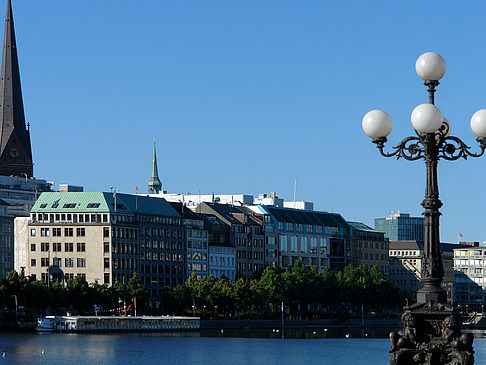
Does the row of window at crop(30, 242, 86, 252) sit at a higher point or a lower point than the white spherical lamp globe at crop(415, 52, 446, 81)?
lower

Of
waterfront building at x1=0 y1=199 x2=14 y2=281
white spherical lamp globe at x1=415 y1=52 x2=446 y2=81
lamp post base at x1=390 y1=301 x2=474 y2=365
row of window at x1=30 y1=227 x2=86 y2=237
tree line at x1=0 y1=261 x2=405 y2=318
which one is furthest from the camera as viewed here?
waterfront building at x1=0 y1=199 x2=14 y2=281

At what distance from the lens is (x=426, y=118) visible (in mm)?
25766

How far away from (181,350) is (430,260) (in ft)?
351

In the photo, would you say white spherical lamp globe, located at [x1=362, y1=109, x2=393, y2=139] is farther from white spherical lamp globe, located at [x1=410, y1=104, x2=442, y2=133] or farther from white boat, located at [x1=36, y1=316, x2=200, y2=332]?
white boat, located at [x1=36, y1=316, x2=200, y2=332]

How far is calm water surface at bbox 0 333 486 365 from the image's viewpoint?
116 meters

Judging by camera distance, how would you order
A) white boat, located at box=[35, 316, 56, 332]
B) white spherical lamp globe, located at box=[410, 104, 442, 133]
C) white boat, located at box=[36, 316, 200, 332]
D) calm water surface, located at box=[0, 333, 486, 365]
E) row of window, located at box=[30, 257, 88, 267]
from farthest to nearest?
row of window, located at box=[30, 257, 88, 267] → white boat, located at box=[36, 316, 200, 332] → white boat, located at box=[35, 316, 56, 332] → calm water surface, located at box=[0, 333, 486, 365] → white spherical lamp globe, located at box=[410, 104, 442, 133]

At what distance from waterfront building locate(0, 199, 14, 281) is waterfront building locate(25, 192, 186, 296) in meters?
2.94

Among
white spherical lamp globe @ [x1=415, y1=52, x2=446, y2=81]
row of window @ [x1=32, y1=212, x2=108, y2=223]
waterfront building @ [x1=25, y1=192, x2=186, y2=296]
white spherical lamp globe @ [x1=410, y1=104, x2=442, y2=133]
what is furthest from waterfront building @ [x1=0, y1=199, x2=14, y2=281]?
white spherical lamp globe @ [x1=410, y1=104, x2=442, y2=133]

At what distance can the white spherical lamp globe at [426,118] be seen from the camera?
25750 millimetres

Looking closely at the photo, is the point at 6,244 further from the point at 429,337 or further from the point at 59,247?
the point at 429,337

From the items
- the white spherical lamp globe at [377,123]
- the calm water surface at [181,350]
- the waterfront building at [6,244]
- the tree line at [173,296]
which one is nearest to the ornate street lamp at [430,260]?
the white spherical lamp globe at [377,123]

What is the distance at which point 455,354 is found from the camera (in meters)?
25.9

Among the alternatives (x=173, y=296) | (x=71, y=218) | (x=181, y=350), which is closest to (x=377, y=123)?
(x=181, y=350)

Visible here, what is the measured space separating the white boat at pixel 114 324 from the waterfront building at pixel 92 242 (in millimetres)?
18835
